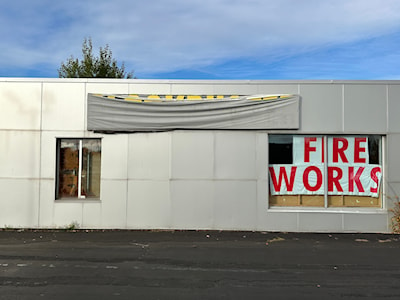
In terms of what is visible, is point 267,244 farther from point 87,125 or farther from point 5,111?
point 5,111

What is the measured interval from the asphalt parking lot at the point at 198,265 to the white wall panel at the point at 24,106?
2882mm

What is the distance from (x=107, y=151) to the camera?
9305 mm

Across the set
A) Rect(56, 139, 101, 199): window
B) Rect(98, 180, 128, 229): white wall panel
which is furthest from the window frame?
Rect(98, 180, 128, 229): white wall panel

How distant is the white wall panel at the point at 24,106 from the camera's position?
9320 mm

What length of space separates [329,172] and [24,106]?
835 cm

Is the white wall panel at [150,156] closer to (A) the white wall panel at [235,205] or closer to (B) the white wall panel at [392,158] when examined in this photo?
(A) the white wall panel at [235,205]

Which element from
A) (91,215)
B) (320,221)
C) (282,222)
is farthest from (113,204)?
(320,221)

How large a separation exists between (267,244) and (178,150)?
3.31m

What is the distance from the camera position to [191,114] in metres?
9.22

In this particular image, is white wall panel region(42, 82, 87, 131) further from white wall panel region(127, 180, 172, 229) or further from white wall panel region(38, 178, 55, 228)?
white wall panel region(127, 180, 172, 229)

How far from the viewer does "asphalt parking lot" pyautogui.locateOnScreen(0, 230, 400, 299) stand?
4848 millimetres

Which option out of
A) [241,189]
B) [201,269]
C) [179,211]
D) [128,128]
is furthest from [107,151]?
[201,269]

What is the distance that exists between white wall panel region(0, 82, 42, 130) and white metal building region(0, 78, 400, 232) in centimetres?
3

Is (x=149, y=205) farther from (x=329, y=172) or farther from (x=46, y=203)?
(x=329, y=172)
